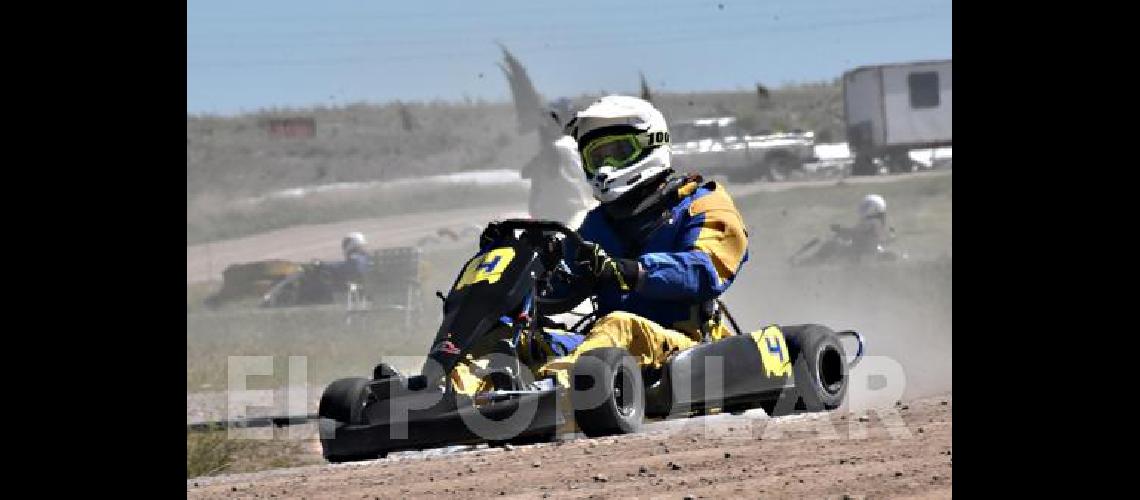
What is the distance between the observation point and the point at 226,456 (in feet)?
43.7

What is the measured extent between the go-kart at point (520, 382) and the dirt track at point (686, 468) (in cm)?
12

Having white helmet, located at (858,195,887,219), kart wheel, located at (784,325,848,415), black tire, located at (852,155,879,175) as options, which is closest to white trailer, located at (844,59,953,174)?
black tire, located at (852,155,879,175)

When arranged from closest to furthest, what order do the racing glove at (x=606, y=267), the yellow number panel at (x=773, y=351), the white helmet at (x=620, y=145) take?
the racing glove at (x=606, y=267), the yellow number panel at (x=773, y=351), the white helmet at (x=620, y=145)

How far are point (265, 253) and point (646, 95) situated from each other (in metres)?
20.3

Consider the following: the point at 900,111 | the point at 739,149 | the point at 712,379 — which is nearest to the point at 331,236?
the point at 739,149

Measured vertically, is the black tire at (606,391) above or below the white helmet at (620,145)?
below

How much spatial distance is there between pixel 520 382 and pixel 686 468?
133cm

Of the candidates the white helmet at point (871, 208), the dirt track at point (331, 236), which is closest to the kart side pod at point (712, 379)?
the white helmet at point (871, 208)

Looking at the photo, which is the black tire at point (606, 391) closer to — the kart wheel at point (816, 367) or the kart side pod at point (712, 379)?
the kart side pod at point (712, 379)

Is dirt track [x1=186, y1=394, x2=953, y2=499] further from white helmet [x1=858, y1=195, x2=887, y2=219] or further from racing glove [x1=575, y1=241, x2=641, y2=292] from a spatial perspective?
white helmet [x1=858, y1=195, x2=887, y2=219]

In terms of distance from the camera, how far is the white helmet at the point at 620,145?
1012 cm
